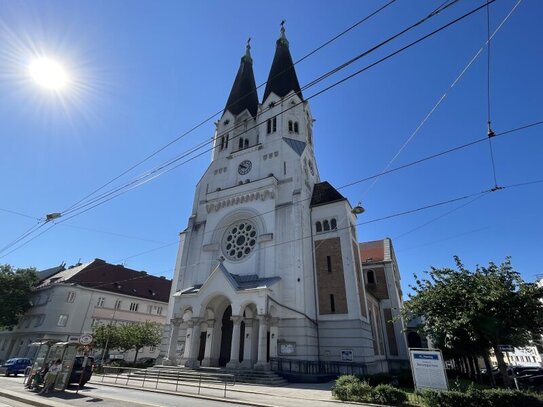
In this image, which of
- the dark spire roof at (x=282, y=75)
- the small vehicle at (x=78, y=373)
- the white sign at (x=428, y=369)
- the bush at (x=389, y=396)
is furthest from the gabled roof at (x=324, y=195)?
the small vehicle at (x=78, y=373)

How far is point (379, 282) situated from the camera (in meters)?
36.7

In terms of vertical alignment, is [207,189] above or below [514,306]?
above

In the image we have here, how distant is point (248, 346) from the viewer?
2119cm

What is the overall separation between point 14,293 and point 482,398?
2030 inches

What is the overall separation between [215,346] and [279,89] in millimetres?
30792

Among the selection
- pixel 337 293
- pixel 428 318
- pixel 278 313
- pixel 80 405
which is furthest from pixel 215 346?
pixel 428 318

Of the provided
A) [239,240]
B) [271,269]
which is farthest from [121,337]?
[271,269]

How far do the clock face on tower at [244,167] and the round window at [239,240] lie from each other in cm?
635

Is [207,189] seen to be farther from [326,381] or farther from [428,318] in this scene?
[428,318]

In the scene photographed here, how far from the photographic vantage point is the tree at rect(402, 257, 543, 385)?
13.4 meters

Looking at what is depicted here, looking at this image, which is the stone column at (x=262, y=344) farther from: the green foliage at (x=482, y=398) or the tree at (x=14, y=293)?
the tree at (x=14, y=293)

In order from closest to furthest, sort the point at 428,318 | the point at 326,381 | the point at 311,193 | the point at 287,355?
the point at 428,318, the point at 326,381, the point at 287,355, the point at 311,193

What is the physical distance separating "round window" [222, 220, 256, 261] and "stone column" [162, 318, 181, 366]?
7561mm

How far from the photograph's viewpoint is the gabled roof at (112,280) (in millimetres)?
40312
